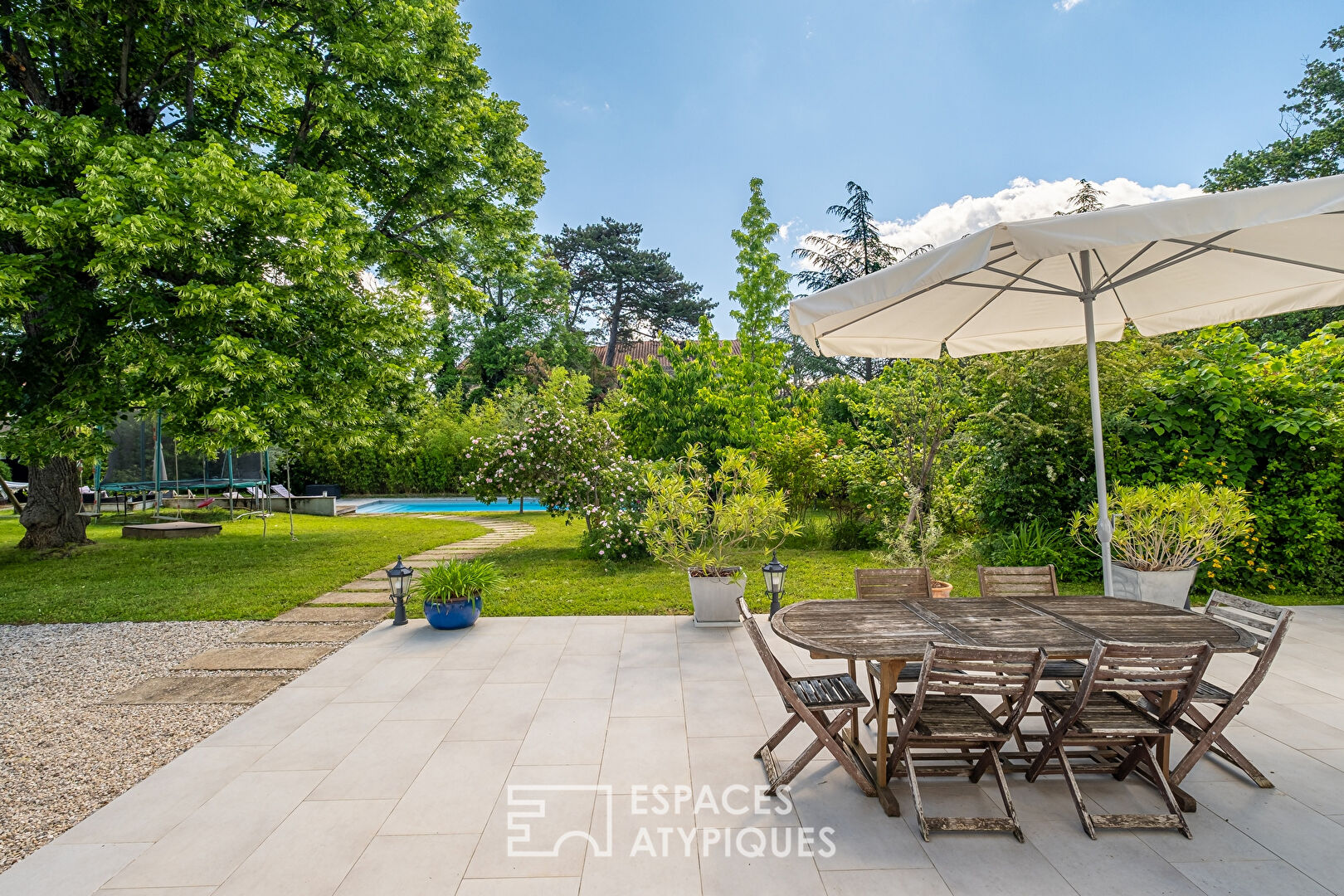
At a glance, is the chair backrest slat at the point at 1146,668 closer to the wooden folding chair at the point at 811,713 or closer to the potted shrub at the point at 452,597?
the wooden folding chair at the point at 811,713

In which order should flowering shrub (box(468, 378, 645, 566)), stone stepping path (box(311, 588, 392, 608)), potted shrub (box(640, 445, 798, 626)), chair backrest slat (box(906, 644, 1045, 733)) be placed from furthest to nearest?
flowering shrub (box(468, 378, 645, 566)) → stone stepping path (box(311, 588, 392, 608)) → potted shrub (box(640, 445, 798, 626)) → chair backrest slat (box(906, 644, 1045, 733))

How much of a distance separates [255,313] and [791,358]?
2003 cm

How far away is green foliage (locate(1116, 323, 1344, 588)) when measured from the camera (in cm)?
576

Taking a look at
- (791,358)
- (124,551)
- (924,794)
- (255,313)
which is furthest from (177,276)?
(791,358)

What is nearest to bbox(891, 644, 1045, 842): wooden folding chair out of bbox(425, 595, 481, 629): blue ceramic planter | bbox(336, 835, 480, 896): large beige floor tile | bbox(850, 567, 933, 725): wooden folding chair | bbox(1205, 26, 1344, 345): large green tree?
bbox(850, 567, 933, 725): wooden folding chair

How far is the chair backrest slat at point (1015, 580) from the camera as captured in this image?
3.75m

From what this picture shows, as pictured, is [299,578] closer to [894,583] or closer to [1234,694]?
[894,583]

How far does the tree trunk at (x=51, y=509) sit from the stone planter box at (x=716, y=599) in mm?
10301

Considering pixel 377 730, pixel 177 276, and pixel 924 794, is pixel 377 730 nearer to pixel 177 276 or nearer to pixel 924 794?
pixel 924 794

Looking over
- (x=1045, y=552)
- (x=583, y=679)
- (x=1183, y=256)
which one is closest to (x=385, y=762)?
(x=583, y=679)

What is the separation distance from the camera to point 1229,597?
3180mm

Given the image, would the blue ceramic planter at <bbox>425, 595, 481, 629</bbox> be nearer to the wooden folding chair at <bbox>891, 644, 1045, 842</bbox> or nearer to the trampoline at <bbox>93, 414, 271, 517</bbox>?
the wooden folding chair at <bbox>891, 644, 1045, 842</bbox>

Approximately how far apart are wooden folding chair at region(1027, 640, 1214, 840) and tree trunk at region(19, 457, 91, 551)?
12849 millimetres

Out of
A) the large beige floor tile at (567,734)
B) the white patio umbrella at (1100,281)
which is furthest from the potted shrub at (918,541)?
the large beige floor tile at (567,734)
